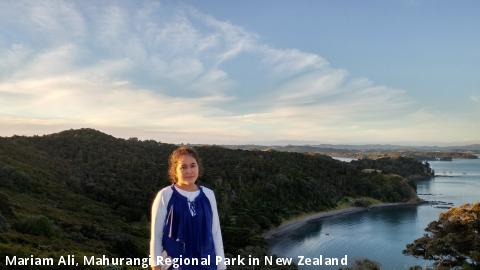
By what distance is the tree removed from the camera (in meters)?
21.8

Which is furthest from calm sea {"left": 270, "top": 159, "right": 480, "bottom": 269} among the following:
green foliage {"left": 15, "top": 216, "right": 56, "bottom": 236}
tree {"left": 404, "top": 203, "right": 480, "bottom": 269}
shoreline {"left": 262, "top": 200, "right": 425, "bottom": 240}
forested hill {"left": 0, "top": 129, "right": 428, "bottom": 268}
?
green foliage {"left": 15, "top": 216, "right": 56, "bottom": 236}

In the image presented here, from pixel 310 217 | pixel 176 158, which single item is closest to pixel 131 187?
pixel 310 217

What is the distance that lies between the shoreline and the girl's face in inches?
2202

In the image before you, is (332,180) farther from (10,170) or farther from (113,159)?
(10,170)

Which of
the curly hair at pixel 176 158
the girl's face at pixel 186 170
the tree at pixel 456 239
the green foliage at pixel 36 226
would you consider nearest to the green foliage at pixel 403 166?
the tree at pixel 456 239

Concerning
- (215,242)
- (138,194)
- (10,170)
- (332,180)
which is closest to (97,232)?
(10,170)

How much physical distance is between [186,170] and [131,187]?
59836mm

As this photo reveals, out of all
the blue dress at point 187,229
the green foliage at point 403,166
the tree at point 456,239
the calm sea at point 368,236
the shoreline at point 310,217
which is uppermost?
the blue dress at point 187,229

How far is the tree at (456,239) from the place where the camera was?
21766 mm

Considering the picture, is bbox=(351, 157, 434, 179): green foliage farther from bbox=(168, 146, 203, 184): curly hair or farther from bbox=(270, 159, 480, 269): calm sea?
bbox=(168, 146, 203, 184): curly hair

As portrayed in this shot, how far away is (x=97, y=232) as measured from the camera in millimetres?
27516

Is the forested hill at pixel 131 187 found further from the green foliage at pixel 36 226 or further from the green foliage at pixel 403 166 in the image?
the green foliage at pixel 403 166

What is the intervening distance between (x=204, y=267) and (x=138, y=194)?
5745 cm

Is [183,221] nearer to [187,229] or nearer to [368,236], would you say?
[187,229]
